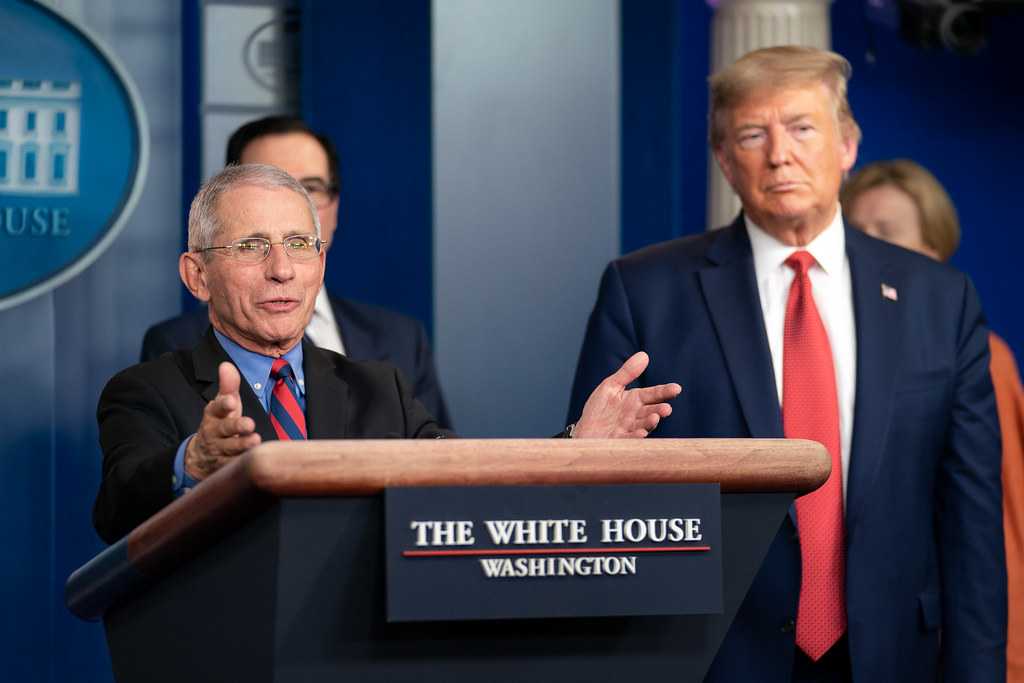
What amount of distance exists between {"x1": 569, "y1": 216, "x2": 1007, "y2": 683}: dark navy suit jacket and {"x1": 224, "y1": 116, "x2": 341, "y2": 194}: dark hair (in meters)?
0.85

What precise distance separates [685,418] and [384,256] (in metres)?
1.44

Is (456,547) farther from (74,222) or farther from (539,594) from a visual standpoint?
(74,222)

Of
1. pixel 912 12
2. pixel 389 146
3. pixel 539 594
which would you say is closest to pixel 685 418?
pixel 539 594

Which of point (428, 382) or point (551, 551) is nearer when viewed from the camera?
point (551, 551)

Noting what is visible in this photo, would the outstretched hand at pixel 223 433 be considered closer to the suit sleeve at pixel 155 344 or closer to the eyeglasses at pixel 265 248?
the eyeglasses at pixel 265 248

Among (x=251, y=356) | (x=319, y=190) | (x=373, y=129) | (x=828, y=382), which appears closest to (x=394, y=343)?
(x=319, y=190)

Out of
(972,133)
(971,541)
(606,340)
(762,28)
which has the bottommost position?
(971,541)

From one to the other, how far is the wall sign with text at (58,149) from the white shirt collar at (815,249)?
4.63 ft

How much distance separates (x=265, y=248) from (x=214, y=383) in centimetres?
17

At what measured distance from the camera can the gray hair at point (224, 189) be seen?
184cm

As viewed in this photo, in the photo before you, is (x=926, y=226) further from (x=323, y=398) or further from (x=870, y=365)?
(x=323, y=398)

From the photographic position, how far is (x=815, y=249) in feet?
8.46

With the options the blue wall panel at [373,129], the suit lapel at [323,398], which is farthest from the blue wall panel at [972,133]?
the suit lapel at [323,398]

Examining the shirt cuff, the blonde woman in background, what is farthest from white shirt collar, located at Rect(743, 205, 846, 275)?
the shirt cuff
